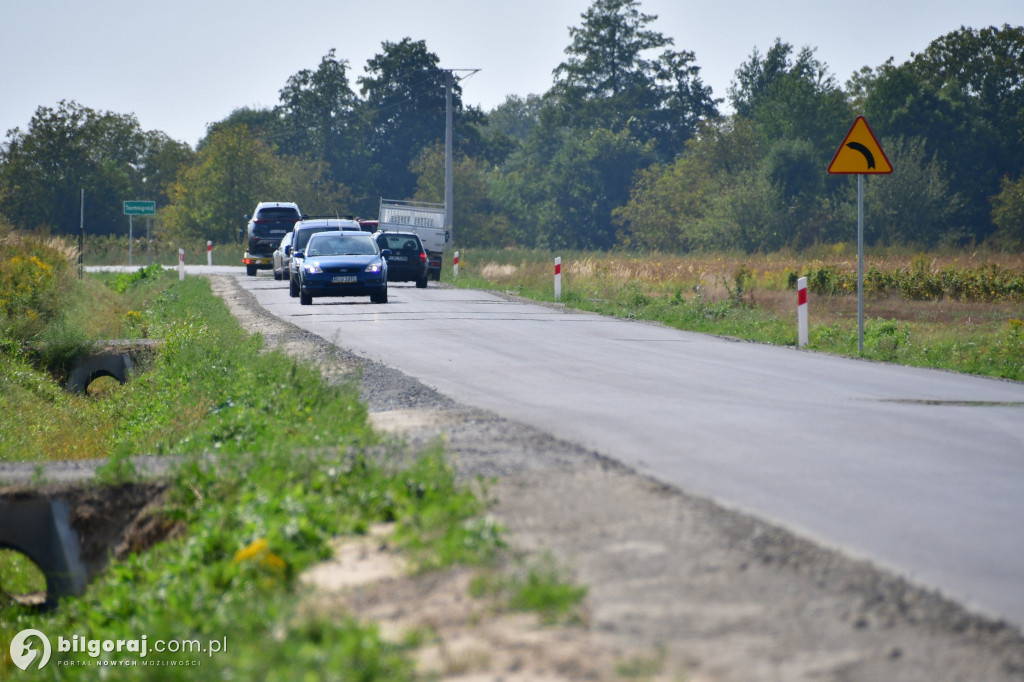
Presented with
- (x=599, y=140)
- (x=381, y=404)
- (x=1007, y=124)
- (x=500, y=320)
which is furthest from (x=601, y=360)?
(x=599, y=140)

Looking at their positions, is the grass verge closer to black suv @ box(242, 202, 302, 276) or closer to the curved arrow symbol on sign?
the curved arrow symbol on sign

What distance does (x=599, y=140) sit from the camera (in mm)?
92375

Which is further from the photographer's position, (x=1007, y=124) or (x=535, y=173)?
(x=535, y=173)

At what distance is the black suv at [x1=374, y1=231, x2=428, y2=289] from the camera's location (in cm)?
3412

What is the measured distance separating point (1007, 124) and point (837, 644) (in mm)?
75064

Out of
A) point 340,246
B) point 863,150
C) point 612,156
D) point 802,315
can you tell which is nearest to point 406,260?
point 340,246

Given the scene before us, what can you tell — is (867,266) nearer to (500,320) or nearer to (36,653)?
(500,320)

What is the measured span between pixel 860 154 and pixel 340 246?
14251 mm

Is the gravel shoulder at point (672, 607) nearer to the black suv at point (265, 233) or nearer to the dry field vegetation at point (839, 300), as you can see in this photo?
the dry field vegetation at point (839, 300)
